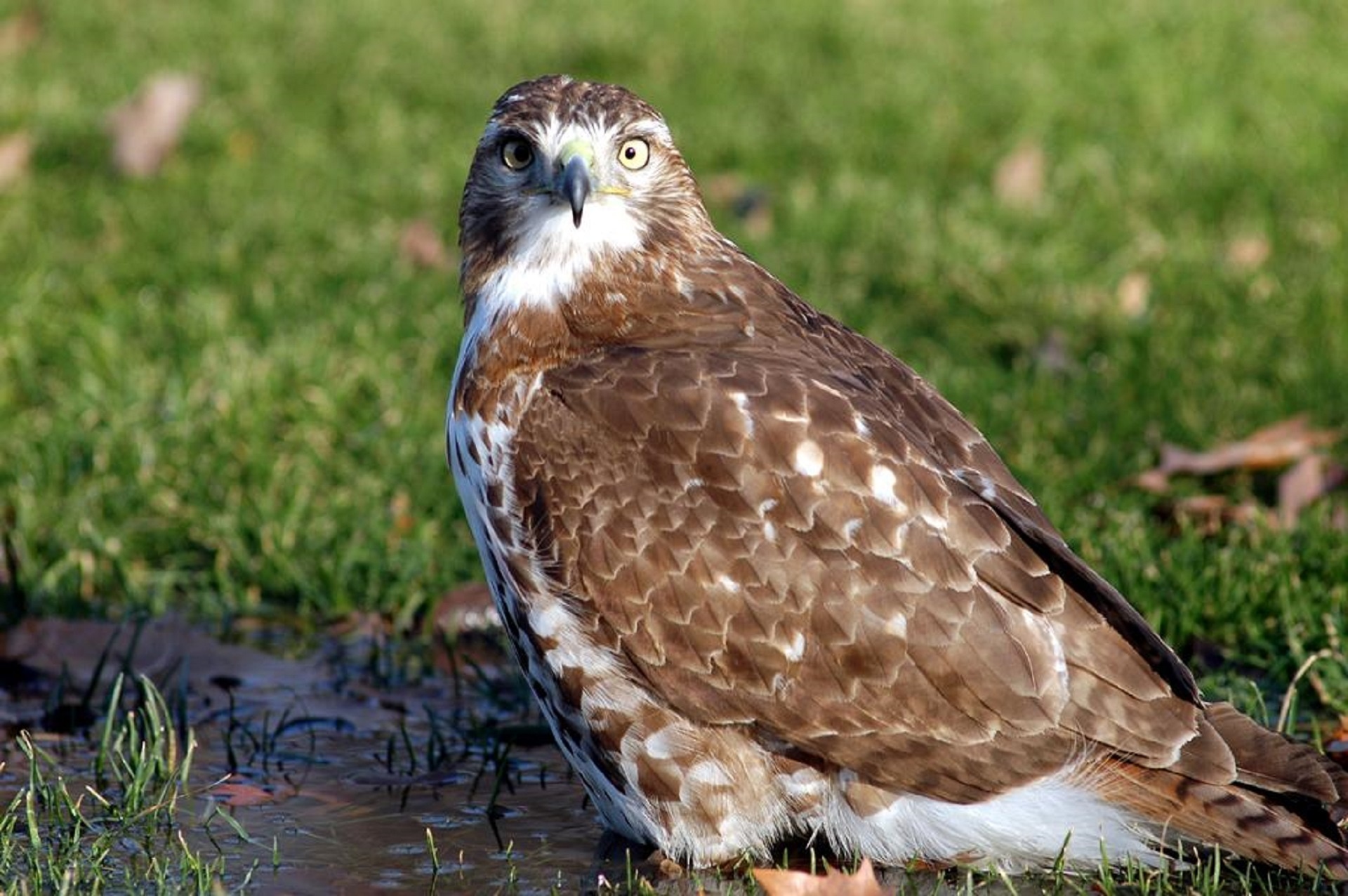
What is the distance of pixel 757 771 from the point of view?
4770 mm

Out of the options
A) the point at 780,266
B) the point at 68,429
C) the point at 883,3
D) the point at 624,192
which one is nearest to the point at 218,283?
the point at 68,429

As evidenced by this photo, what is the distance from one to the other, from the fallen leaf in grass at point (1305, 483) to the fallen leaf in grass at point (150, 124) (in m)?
5.95

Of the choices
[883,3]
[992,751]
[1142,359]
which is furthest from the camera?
[883,3]

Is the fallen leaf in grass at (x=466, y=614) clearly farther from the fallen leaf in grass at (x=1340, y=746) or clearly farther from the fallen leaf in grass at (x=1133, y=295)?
the fallen leaf in grass at (x=1133, y=295)

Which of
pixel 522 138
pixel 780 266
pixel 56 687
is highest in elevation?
pixel 522 138

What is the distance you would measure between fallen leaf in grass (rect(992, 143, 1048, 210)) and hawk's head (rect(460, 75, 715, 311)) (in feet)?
15.9

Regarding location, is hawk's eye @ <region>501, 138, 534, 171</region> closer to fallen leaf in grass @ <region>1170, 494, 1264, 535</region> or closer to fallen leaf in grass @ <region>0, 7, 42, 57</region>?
fallen leaf in grass @ <region>1170, 494, 1264, 535</region>

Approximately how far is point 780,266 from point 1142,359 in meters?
1.83

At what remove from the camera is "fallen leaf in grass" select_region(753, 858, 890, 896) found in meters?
4.41

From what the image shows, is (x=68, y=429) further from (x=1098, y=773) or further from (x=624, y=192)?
(x=1098, y=773)

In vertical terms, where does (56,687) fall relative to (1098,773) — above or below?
below

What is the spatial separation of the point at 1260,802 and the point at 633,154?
2.21m

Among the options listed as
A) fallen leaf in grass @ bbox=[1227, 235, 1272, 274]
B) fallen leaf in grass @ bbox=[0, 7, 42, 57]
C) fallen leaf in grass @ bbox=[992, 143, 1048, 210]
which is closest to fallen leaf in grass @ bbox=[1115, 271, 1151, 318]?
fallen leaf in grass @ bbox=[1227, 235, 1272, 274]

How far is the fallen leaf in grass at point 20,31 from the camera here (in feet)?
40.7
